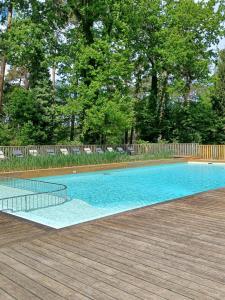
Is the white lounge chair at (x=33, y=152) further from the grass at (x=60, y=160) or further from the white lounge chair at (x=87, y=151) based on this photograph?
the white lounge chair at (x=87, y=151)

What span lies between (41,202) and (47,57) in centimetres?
1348

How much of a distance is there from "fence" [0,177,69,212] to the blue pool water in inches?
13.0

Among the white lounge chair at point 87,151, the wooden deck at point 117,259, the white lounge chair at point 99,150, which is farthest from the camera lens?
the white lounge chair at point 99,150

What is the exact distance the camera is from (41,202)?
947 centimetres

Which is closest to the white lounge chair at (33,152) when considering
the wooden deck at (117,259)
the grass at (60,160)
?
the grass at (60,160)

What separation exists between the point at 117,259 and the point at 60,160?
468 inches

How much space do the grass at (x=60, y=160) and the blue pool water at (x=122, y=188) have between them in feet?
2.84

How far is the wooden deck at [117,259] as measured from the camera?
3381mm

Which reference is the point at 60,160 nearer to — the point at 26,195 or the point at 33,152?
the point at 33,152

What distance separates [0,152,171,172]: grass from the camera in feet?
47.1

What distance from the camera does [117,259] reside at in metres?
4.21

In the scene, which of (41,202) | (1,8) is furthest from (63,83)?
Result: (41,202)

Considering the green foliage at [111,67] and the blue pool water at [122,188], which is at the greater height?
the green foliage at [111,67]

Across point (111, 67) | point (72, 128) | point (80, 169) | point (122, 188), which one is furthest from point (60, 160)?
point (72, 128)
